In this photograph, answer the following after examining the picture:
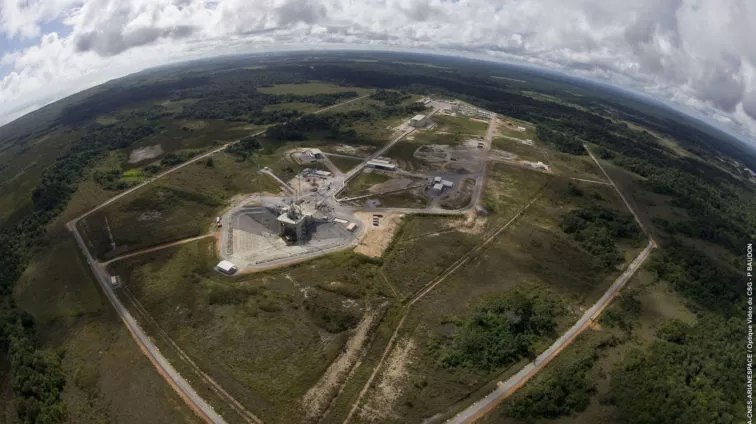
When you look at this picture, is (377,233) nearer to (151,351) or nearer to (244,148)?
(151,351)

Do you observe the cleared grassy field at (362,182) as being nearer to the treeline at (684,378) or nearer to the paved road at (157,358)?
the paved road at (157,358)

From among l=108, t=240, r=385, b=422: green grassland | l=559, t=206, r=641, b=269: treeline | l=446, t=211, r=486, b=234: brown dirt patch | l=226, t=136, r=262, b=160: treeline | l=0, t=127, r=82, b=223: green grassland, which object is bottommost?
l=0, t=127, r=82, b=223: green grassland

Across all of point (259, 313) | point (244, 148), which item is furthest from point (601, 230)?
point (244, 148)

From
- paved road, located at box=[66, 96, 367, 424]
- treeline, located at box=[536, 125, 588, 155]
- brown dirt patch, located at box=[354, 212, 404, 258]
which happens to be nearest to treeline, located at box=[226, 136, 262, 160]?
paved road, located at box=[66, 96, 367, 424]

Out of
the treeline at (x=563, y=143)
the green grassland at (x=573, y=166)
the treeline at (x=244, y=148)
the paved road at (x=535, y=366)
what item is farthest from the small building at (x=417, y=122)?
the paved road at (x=535, y=366)

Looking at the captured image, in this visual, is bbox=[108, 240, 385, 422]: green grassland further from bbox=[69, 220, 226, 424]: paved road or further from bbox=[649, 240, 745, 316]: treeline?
bbox=[649, 240, 745, 316]: treeline

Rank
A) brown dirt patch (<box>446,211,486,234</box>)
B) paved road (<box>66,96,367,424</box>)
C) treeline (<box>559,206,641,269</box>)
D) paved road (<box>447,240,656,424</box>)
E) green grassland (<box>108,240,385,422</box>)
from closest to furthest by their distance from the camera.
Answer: paved road (<box>66,96,367,424</box>), paved road (<box>447,240,656,424</box>), green grassland (<box>108,240,385,422</box>), treeline (<box>559,206,641,269</box>), brown dirt patch (<box>446,211,486,234</box>)

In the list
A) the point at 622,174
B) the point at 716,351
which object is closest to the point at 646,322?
the point at 716,351

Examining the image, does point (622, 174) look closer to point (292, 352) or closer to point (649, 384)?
point (649, 384)
